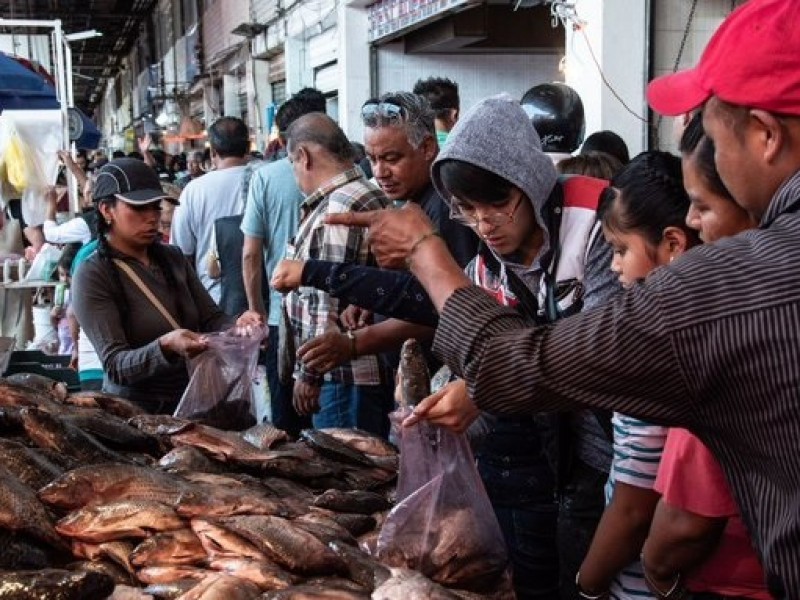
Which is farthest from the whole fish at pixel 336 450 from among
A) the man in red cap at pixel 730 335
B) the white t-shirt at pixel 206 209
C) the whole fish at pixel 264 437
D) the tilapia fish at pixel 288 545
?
the white t-shirt at pixel 206 209

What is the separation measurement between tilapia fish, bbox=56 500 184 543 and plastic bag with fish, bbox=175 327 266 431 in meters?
1.61

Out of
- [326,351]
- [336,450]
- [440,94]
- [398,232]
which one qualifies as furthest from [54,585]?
[440,94]

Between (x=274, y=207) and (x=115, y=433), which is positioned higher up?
(x=274, y=207)

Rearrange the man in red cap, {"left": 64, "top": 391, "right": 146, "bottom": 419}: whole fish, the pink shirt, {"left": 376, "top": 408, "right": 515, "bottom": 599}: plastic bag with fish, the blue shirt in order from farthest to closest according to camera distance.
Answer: the blue shirt < {"left": 64, "top": 391, "right": 146, "bottom": 419}: whole fish < {"left": 376, "top": 408, "right": 515, "bottom": 599}: plastic bag with fish < the pink shirt < the man in red cap

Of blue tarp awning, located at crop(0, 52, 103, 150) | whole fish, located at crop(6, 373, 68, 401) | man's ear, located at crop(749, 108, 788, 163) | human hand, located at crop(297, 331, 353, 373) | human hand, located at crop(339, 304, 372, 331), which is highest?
blue tarp awning, located at crop(0, 52, 103, 150)

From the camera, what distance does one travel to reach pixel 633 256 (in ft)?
8.48

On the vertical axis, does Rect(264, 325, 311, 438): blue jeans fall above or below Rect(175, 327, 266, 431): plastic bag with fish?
below

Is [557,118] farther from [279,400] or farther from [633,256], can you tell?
[633,256]

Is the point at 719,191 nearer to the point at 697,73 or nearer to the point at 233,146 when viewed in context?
the point at 697,73

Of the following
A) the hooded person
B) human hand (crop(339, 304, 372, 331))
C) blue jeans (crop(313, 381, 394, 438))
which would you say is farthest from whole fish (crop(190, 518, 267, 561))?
blue jeans (crop(313, 381, 394, 438))

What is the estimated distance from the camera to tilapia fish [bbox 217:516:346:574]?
250 cm

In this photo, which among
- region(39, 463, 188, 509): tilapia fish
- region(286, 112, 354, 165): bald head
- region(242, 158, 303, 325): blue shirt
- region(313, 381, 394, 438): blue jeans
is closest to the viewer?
region(39, 463, 188, 509): tilapia fish

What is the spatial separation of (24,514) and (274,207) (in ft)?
13.0

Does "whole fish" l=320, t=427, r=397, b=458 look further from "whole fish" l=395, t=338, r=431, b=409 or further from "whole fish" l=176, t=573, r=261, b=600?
"whole fish" l=176, t=573, r=261, b=600
